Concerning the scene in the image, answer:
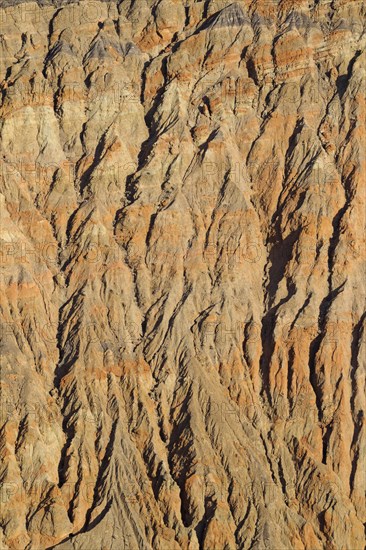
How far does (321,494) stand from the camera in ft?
224

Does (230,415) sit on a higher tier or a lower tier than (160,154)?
lower

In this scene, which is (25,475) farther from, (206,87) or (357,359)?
(206,87)

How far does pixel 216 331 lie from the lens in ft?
239

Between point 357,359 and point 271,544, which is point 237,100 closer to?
point 357,359

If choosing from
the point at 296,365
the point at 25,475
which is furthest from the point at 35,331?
the point at 296,365

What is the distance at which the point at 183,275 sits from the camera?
75438mm

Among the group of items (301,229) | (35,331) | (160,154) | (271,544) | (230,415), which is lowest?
(271,544)

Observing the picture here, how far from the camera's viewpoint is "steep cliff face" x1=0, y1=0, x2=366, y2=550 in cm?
6838

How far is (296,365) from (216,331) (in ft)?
14.3

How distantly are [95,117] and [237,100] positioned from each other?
7.62 metres

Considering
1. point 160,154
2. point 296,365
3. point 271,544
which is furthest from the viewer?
point 160,154

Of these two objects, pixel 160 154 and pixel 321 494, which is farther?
pixel 160 154

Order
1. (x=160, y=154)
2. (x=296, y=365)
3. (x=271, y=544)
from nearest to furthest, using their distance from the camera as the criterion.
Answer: (x=271, y=544) < (x=296, y=365) < (x=160, y=154)

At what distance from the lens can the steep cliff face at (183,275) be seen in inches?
2692
